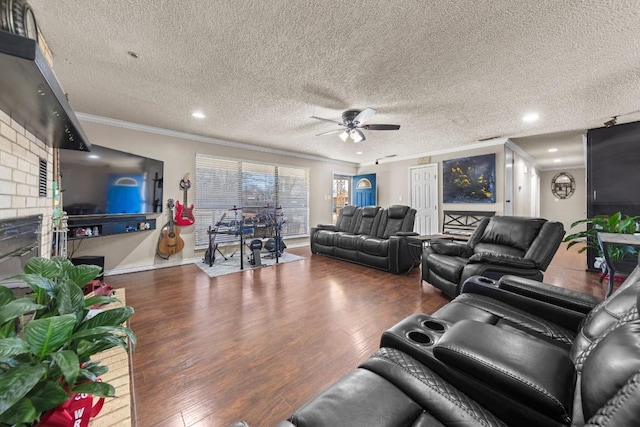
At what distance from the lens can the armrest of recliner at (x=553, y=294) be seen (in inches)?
55.8

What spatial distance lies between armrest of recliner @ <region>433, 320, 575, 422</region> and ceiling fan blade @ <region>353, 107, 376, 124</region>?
9.18ft

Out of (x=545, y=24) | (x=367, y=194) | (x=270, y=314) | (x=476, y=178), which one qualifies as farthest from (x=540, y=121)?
(x=270, y=314)

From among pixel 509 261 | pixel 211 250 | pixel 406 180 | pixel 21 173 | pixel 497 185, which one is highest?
pixel 406 180

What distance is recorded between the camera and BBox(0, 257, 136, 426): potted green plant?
1.82 ft

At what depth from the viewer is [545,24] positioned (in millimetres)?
1907

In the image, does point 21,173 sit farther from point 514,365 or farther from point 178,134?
point 178,134

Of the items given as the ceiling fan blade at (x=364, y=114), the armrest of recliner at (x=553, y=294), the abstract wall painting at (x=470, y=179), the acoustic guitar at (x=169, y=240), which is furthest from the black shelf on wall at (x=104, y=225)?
the abstract wall painting at (x=470, y=179)

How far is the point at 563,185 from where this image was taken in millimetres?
8547

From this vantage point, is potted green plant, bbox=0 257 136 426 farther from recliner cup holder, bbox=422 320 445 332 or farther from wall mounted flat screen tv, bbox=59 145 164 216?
wall mounted flat screen tv, bbox=59 145 164 216

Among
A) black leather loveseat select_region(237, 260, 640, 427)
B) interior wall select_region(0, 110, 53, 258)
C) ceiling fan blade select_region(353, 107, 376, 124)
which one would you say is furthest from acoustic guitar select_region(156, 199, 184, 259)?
black leather loveseat select_region(237, 260, 640, 427)

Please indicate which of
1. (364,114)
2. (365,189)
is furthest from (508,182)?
(364,114)

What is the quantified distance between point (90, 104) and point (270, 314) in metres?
3.70

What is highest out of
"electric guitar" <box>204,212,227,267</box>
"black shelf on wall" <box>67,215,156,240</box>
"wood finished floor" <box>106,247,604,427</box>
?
"black shelf on wall" <box>67,215,156,240</box>

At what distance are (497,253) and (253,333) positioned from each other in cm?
282
